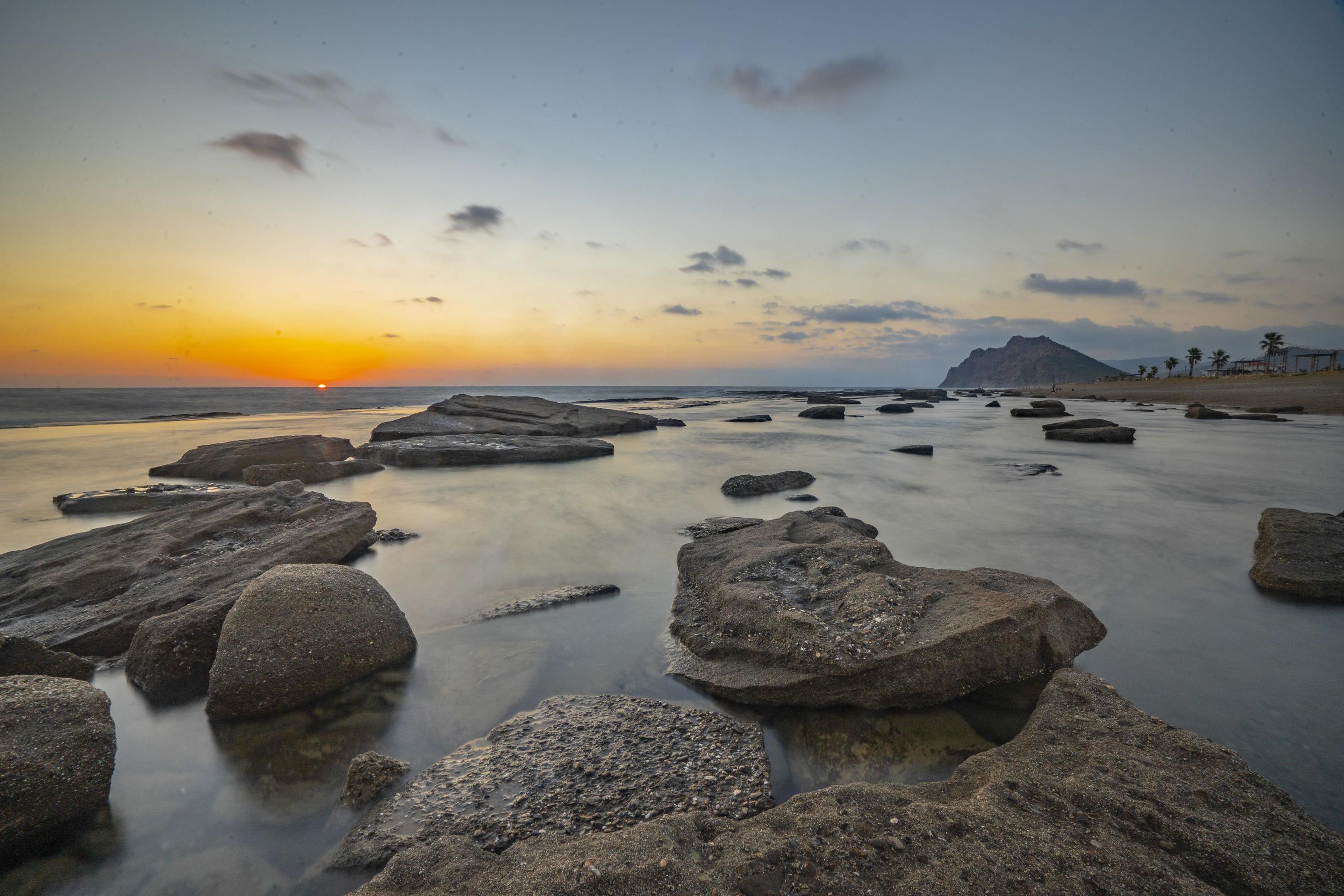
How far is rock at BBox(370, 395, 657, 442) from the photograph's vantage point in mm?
15016

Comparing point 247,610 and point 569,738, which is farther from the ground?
point 247,610

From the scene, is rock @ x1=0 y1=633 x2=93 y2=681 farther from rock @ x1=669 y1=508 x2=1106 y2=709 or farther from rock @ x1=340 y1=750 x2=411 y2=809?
rock @ x1=669 y1=508 x2=1106 y2=709

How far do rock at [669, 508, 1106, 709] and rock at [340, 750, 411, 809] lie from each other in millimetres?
1618

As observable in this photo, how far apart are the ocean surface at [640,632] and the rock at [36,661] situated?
9.0 inches

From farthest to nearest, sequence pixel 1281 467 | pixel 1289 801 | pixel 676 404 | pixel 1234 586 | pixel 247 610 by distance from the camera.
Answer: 1. pixel 676 404
2. pixel 1281 467
3. pixel 1234 586
4. pixel 247 610
5. pixel 1289 801

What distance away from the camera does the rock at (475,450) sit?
1231cm

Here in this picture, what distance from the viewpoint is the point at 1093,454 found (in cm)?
1345

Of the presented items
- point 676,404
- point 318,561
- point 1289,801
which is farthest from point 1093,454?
point 676,404

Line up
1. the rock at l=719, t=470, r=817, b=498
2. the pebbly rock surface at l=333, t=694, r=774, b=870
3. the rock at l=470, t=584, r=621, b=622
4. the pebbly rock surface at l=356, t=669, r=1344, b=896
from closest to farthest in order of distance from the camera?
the pebbly rock surface at l=356, t=669, r=1344, b=896 → the pebbly rock surface at l=333, t=694, r=774, b=870 → the rock at l=470, t=584, r=621, b=622 → the rock at l=719, t=470, r=817, b=498

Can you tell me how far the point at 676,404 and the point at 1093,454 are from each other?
39.0 metres

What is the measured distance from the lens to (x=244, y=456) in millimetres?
→ 10891

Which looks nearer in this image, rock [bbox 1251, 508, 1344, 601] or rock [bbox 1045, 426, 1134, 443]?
rock [bbox 1251, 508, 1344, 601]

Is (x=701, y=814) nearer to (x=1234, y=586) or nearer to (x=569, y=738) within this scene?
(x=569, y=738)

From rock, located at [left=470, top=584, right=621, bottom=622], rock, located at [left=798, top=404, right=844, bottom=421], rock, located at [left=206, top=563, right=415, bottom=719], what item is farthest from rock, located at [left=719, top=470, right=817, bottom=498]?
rock, located at [left=798, top=404, right=844, bottom=421]
